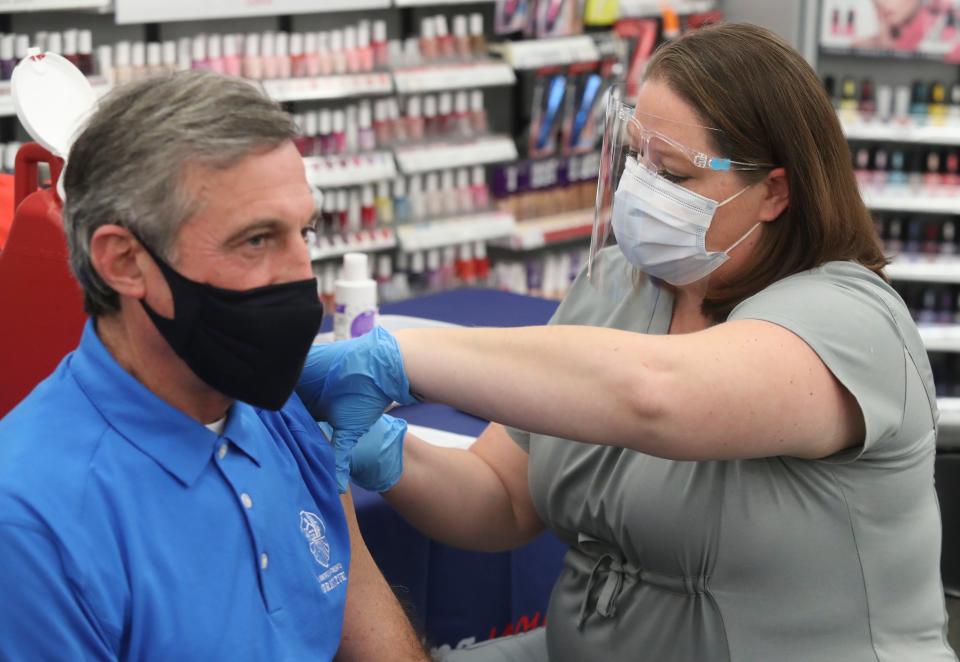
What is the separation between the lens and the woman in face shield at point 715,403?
171 centimetres

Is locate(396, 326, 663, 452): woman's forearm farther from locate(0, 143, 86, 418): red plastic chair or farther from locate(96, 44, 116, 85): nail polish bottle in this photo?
locate(96, 44, 116, 85): nail polish bottle

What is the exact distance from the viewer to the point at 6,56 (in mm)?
4094

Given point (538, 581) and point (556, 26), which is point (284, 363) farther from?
point (556, 26)

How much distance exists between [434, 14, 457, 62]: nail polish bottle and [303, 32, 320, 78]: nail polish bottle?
652 millimetres

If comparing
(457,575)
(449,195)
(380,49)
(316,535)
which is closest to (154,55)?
(380,49)

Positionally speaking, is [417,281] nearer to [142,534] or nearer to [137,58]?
[137,58]

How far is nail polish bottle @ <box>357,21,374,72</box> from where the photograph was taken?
4957 mm

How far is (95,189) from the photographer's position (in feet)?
4.70

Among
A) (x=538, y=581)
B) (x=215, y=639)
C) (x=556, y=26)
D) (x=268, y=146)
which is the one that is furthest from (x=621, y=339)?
(x=556, y=26)

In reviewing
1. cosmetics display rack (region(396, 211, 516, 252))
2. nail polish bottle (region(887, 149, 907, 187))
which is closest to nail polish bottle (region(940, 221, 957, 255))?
nail polish bottle (region(887, 149, 907, 187))

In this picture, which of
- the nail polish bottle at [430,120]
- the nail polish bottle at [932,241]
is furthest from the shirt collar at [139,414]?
the nail polish bottle at [932,241]

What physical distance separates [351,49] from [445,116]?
636 millimetres

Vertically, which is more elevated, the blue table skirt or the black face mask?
the black face mask

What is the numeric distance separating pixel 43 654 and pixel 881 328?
4.11 ft
